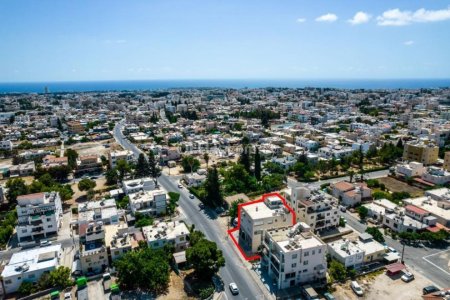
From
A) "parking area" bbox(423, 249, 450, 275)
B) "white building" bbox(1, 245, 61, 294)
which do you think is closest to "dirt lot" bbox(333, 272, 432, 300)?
"parking area" bbox(423, 249, 450, 275)

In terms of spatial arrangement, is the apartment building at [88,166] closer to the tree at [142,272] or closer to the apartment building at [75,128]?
the tree at [142,272]

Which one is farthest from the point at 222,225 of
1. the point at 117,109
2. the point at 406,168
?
the point at 117,109

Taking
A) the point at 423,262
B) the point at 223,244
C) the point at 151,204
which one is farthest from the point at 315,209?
the point at 151,204

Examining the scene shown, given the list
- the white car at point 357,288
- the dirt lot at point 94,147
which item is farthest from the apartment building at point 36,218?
the dirt lot at point 94,147

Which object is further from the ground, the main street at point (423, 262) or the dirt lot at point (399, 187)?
the dirt lot at point (399, 187)

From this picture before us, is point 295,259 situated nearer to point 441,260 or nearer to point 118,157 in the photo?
point 441,260

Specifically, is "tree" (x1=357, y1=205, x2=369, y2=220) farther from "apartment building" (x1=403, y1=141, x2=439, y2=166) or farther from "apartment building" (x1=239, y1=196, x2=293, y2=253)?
"apartment building" (x1=403, y1=141, x2=439, y2=166)

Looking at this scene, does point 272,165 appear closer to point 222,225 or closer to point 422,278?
point 222,225
